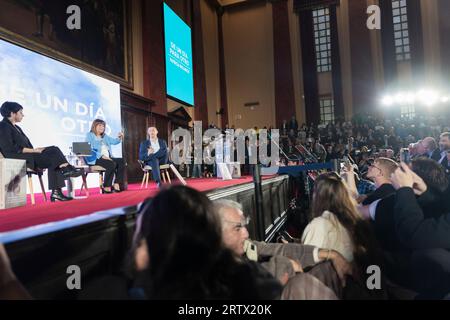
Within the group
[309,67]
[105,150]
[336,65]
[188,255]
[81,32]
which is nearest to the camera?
[188,255]

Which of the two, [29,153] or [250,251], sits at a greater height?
[29,153]

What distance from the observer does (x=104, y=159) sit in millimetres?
3990

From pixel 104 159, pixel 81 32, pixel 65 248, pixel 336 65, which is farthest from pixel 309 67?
pixel 65 248

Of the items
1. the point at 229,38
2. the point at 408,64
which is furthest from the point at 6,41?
the point at 408,64

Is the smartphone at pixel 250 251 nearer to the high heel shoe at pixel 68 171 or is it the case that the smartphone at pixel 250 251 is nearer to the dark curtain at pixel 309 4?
the high heel shoe at pixel 68 171

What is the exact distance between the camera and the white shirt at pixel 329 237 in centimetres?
162

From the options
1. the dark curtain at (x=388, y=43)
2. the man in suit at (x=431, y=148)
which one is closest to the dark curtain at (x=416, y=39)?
the dark curtain at (x=388, y=43)

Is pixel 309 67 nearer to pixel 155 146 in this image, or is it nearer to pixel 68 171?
pixel 155 146

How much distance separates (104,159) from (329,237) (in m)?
3.23

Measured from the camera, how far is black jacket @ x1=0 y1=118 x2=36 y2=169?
2.98 meters

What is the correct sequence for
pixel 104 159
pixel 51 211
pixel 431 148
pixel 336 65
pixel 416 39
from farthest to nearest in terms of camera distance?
pixel 336 65, pixel 416 39, pixel 431 148, pixel 104 159, pixel 51 211

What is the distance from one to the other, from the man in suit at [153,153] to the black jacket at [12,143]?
5.77ft

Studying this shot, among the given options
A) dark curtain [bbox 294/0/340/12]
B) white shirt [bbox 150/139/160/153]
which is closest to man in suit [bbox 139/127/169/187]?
white shirt [bbox 150/139/160/153]

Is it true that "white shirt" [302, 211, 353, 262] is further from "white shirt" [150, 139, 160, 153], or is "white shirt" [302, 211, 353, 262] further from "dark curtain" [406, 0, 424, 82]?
"dark curtain" [406, 0, 424, 82]
